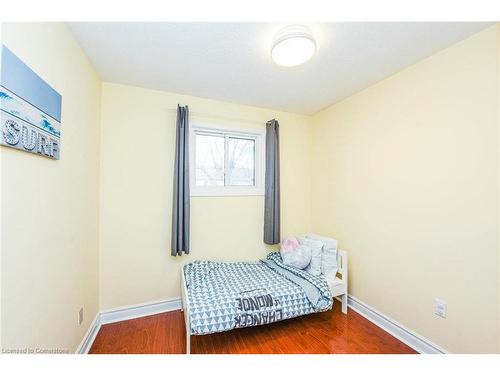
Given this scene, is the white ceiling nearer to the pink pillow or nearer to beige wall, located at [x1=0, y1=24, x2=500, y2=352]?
beige wall, located at [x1=0, y1=24, x2=500, y2=352]

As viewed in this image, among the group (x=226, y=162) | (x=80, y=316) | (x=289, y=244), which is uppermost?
(x=226, y=162)

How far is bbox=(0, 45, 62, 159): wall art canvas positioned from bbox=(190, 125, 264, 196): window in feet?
4.57

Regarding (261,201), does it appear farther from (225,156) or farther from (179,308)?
(179,308)

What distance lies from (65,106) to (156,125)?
3.10ft

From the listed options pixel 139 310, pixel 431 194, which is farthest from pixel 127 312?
pixel 431 194

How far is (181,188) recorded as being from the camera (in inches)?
87.3

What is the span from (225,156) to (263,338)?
6.55 ft

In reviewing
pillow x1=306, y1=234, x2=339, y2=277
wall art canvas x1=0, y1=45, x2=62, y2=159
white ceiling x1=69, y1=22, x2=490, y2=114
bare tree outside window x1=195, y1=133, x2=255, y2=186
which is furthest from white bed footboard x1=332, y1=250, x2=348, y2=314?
wall art canvas x1=0, y1=45, x2=62, y2=159

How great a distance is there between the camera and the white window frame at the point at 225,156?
2.48 meters

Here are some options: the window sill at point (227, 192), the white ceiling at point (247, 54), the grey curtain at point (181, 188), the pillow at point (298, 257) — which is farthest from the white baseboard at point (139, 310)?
the white ceiling at point (247, 54)

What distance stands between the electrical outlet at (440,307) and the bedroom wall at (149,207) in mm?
1736

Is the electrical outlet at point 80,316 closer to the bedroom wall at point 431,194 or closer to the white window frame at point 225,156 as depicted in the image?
the white window frame at point 225,156

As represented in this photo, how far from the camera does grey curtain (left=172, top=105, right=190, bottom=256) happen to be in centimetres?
220

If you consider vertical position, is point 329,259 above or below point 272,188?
below
